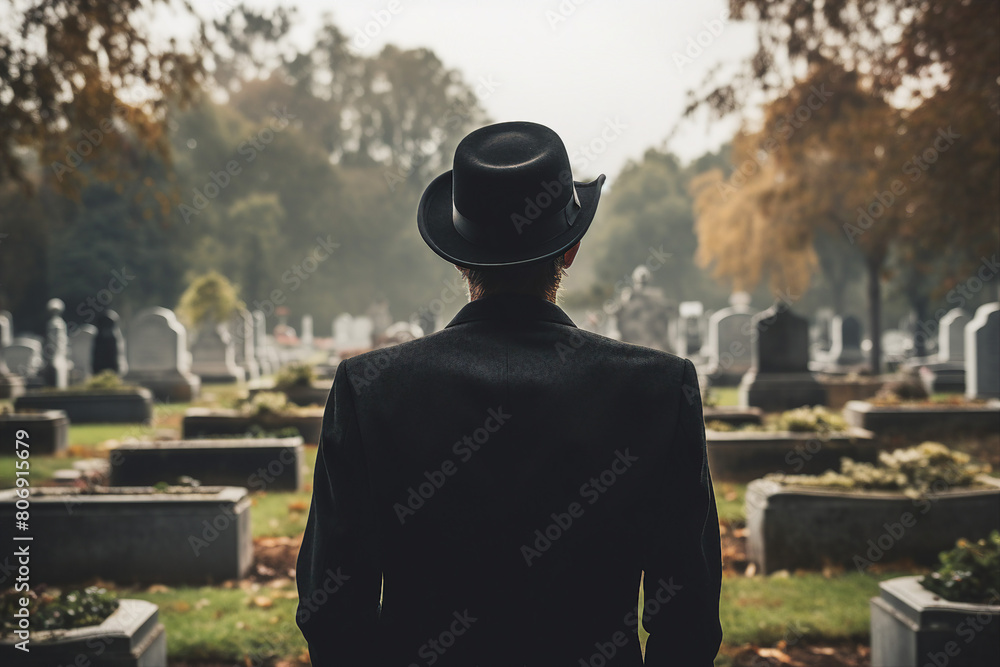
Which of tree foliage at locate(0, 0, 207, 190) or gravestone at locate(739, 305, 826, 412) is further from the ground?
tree foliage at locate(0, 0, 207, 190)

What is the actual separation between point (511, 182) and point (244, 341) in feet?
81.0

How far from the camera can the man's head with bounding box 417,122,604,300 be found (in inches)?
64.8

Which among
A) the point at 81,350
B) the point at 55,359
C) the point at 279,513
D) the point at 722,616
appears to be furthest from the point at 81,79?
the point at 81,350

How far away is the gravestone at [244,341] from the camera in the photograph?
2455cm

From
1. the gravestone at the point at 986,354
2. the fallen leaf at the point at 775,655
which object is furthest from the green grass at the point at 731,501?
the gravestone at the point at 986,354

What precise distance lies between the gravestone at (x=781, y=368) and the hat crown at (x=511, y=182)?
41.7ft

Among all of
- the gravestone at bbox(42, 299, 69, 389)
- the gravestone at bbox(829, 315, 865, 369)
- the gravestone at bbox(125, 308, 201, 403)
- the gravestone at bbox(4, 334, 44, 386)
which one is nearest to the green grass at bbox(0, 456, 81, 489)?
the gravestone at bbox(42, 299, 69, 389)

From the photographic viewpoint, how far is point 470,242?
1721 mm

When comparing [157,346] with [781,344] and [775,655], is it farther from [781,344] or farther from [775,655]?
[775,655]

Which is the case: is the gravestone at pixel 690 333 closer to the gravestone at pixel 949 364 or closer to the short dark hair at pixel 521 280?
the gravestone at pixel 949 364

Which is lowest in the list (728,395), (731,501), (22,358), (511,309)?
(731,501)

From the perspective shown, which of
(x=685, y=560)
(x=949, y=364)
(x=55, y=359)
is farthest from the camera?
(x=949, y=364)

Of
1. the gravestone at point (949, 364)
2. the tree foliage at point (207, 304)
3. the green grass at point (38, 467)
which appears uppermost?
the tree foliage at point (207, 304)

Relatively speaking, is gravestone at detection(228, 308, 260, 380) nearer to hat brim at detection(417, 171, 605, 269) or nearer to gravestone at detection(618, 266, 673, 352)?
gravestone at detection(618, 266, 673, 352)
